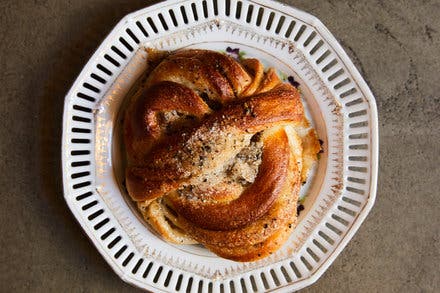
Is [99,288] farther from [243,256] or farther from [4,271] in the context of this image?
[243,256]

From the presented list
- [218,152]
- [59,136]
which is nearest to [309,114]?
[218,152]

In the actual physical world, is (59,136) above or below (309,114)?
above

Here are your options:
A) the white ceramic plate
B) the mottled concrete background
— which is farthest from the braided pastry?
the mottled concrete background

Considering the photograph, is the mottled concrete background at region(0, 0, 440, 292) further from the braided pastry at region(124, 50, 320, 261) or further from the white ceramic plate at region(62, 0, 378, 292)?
the braided pastry at region(124, 50, 320, 261)

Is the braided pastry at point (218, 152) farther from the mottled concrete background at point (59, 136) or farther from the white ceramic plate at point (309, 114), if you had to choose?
the mottled concrete background at point (59, 136)

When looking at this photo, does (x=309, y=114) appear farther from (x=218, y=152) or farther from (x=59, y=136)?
(x=59, y=136)

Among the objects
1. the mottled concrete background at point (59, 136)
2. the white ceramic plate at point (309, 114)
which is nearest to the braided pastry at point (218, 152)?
the white ceramic plate at point (309, 114)

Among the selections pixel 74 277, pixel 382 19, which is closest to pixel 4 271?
pixel 74 277
